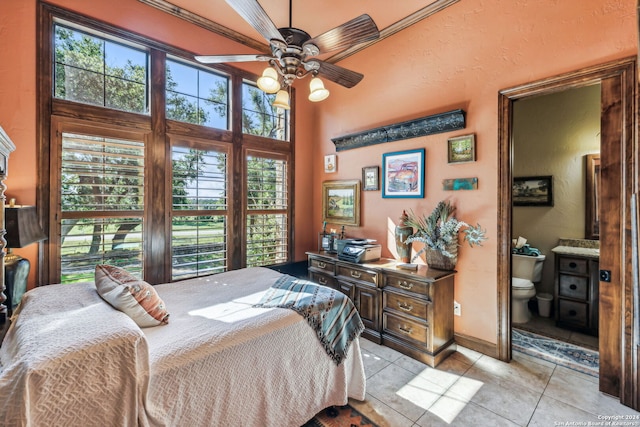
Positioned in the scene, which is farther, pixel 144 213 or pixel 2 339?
pixel 144 213

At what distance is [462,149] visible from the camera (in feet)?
8.97

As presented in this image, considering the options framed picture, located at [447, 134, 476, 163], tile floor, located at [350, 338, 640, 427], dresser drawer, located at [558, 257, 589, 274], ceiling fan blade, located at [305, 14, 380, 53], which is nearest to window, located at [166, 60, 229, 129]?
ceiling fan blade, located at [305, 14, 380, 53]

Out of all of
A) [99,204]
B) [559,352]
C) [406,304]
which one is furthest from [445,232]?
[99,204]

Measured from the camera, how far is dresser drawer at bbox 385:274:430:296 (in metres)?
2.54

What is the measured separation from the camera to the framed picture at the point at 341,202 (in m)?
3.67

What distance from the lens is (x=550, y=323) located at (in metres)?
3.33

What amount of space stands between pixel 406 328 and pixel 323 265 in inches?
46.3

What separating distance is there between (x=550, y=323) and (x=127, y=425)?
4140 millimetres

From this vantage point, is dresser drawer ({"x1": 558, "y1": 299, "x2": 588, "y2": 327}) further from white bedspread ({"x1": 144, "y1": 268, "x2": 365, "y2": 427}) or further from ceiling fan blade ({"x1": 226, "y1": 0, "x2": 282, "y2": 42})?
ceiling fan blade ({"x1": 226, "y1": 0, "x2": 282, "y2": 42})

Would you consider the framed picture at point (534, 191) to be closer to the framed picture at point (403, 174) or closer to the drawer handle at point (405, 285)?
the framed picture at point (403, 174)

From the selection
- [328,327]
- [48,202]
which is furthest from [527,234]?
[48,202]

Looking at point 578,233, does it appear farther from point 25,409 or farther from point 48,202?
point 48,202

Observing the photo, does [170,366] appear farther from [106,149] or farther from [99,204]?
[106,149]

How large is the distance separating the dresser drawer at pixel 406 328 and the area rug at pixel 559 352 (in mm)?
1033
